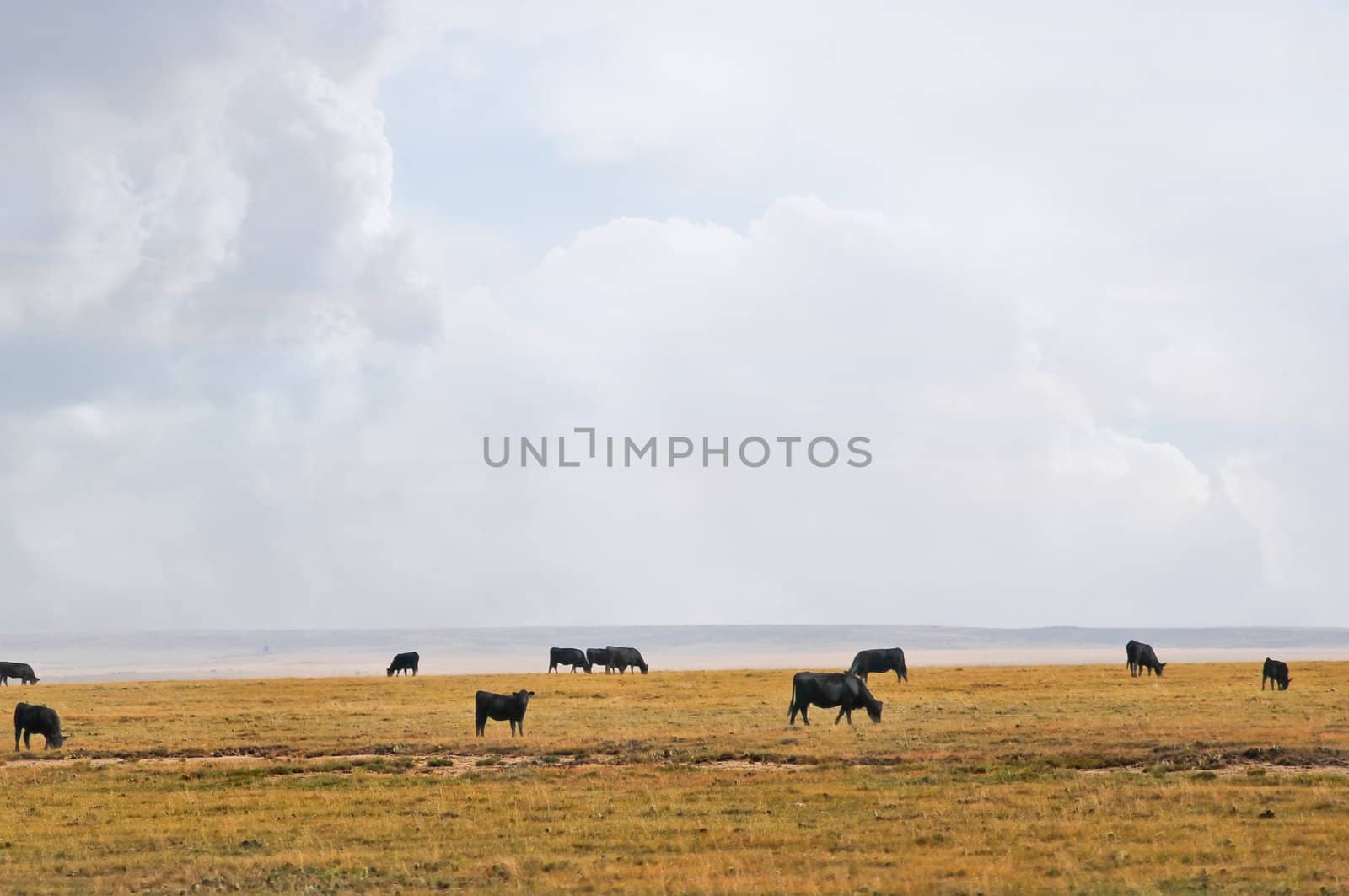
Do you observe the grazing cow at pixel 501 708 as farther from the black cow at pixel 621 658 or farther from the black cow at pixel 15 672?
the black cow at pixel 15 672

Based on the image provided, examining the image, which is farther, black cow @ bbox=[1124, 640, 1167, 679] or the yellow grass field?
black cow @ bbox=[1124, 640, 1167, 679]

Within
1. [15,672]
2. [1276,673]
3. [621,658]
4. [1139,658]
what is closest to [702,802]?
[1276,673]

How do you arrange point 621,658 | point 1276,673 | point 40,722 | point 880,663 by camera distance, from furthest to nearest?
point 621,658 → point 880,663 → point 1276,673 → point 40,722

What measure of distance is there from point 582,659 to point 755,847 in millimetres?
63101

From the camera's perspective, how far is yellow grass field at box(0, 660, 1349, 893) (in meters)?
17.7

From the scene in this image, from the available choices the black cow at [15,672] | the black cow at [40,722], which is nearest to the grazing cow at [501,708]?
the black cow at [40,722]

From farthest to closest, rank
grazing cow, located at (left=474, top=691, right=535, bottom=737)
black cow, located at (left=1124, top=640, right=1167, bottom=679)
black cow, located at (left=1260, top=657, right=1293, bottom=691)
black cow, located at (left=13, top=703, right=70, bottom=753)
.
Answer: black cow, located at (left=1124, top=640, right=1167, bottom=679) < black cow, located at (left=1260, top=657, right=1293, bottom=691) < grazing cow, located at (left=474, top=691, right=535, bottom=737) < black cow, located at (left=13, top=703, right=70, bottom=753)

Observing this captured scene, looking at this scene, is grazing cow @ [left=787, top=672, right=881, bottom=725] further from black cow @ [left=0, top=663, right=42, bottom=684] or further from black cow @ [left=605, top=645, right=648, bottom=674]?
black cow @ [left=0, top=663, right=42, bottom=684]

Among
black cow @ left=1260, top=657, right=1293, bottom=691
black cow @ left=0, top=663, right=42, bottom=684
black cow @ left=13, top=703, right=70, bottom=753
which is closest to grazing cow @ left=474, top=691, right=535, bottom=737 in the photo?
black cow @ left=13, top=703, right=70, bottom=753

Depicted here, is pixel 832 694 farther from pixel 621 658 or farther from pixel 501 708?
pixel 621 658

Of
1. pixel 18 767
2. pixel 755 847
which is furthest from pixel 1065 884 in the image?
pixel 18 767

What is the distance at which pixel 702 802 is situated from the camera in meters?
23.4

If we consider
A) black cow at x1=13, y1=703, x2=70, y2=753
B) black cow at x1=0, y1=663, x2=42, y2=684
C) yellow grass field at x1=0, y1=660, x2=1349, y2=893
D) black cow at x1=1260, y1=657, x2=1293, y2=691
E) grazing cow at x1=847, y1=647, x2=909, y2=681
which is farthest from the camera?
black cow at x1=0, y1=663, x2=42, y2=684

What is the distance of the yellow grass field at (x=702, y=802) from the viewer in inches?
698
